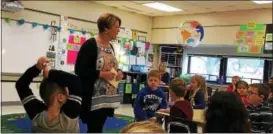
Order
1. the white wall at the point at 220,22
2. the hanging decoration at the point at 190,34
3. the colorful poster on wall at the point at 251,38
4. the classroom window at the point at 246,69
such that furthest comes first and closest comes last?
the classroom window at the point at 246,69, the white wall at the point at 220,22, the colorful poster on wall at the point at 251,38, the hanging decoration at the point at 190,34

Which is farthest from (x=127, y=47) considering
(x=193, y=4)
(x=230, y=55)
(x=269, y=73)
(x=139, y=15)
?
(x=269, y=73)

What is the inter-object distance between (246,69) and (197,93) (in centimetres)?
468

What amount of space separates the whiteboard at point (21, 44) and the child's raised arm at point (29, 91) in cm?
548

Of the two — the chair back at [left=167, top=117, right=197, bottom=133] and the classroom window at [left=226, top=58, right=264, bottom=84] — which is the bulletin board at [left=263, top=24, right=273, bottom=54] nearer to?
the classroom window at [left=226, top=58, right=264, bottom=84]

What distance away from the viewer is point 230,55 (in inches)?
340

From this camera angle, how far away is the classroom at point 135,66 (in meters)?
1.65

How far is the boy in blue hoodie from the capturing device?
328 centimetres

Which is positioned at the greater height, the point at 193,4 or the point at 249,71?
the point at 193,4

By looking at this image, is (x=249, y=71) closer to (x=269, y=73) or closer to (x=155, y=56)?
(x=269, y=73)

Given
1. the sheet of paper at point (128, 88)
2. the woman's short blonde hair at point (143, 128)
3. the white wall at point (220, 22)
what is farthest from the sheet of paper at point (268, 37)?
the woman's short blonde hair at point (143, 128)

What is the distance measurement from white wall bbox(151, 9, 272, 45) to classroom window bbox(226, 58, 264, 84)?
637 millimetres

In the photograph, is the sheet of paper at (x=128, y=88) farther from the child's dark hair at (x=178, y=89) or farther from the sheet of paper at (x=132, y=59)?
the child's dark hair at (x=178, y=89)

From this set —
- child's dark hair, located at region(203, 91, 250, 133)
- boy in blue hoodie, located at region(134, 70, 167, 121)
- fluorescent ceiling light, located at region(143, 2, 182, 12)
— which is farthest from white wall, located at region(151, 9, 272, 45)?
child's dark hair, located at region(203, 91, 250, 133)

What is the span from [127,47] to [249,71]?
10.9 ft
